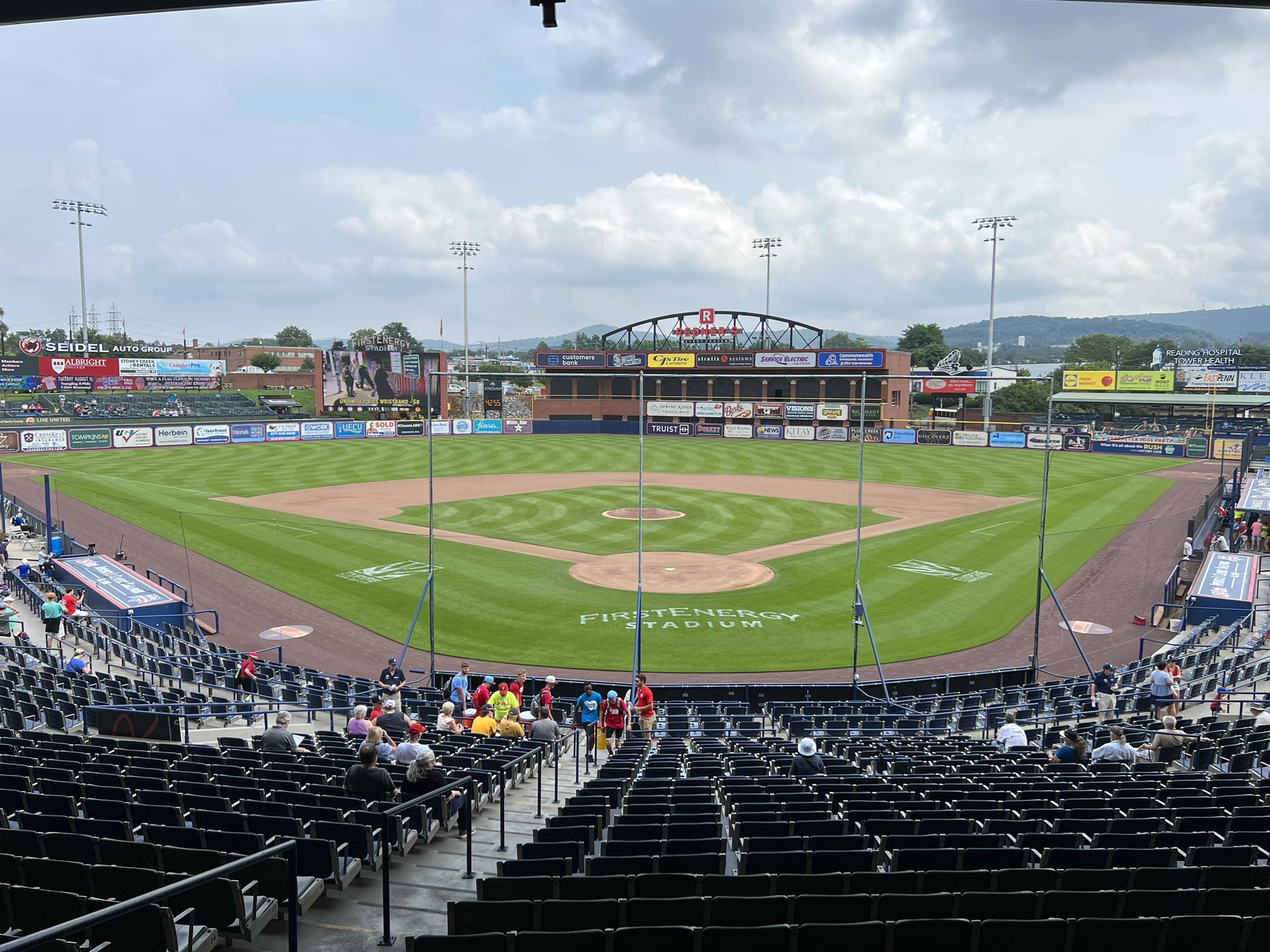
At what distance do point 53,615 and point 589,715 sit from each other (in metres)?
14.6

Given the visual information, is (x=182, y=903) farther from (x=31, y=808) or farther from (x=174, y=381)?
(x=174, y=381)

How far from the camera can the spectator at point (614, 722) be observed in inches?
607

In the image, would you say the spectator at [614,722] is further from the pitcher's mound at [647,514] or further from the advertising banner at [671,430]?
the advertising banner at [671,430]

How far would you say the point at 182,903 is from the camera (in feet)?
17.4

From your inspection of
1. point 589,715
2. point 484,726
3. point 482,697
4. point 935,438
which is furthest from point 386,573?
point 935,438

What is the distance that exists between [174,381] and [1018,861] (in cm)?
11225

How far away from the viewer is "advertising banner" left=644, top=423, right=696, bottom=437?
272ft

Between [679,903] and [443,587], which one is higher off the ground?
[679,903]

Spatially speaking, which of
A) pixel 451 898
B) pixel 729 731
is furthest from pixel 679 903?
pixel 729 731

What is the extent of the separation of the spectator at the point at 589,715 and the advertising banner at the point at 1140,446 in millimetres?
68173

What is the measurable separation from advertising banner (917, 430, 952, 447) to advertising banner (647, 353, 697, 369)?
24.9m

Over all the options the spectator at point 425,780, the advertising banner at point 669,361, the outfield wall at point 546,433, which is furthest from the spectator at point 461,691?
the advertising banner at point 669,361

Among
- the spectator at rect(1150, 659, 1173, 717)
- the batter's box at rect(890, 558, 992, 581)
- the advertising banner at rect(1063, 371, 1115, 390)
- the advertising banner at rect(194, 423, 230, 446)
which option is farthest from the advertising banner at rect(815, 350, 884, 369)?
the spectator at rect(1150, 659, 1173, 717)

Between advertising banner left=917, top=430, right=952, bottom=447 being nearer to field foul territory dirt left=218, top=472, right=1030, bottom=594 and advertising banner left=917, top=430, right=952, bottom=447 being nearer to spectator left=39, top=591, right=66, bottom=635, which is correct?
field foul territory dirt left=218, top=472, right=1030, bottom=594
